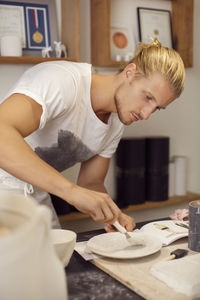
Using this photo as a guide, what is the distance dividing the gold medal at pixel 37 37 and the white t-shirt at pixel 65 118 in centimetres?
83

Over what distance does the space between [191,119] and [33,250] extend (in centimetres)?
260

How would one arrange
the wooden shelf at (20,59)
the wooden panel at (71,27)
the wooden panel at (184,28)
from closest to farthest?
the wooden shelf at (20,59), the wooden panel at (71,27), the wooden panel at (184,28)

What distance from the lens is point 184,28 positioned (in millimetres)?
2662

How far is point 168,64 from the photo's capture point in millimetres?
1390

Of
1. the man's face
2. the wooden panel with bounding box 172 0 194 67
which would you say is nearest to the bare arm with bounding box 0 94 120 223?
the man's face

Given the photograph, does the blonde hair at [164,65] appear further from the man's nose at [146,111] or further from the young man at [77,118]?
A: the man's nose at [146,111]

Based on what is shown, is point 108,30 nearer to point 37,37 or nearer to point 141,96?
point 37,37

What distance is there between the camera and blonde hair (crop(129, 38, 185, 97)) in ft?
4.56

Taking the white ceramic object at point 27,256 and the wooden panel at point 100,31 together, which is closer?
the white ceramic object at point 27,256

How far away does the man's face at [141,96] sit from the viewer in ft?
4.60

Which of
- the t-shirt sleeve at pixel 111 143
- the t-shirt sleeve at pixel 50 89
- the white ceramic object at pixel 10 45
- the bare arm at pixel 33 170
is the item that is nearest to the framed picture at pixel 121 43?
the white ceramic object at pixel 10 45

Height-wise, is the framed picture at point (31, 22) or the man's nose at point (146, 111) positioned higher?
the framed picture at point (31, 22)

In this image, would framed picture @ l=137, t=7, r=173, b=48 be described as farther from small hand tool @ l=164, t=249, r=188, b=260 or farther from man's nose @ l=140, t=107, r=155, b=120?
small hand tool @ l=164, t=249, r=188, b=260

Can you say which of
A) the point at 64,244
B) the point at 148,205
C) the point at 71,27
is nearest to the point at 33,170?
the point at 64,244
